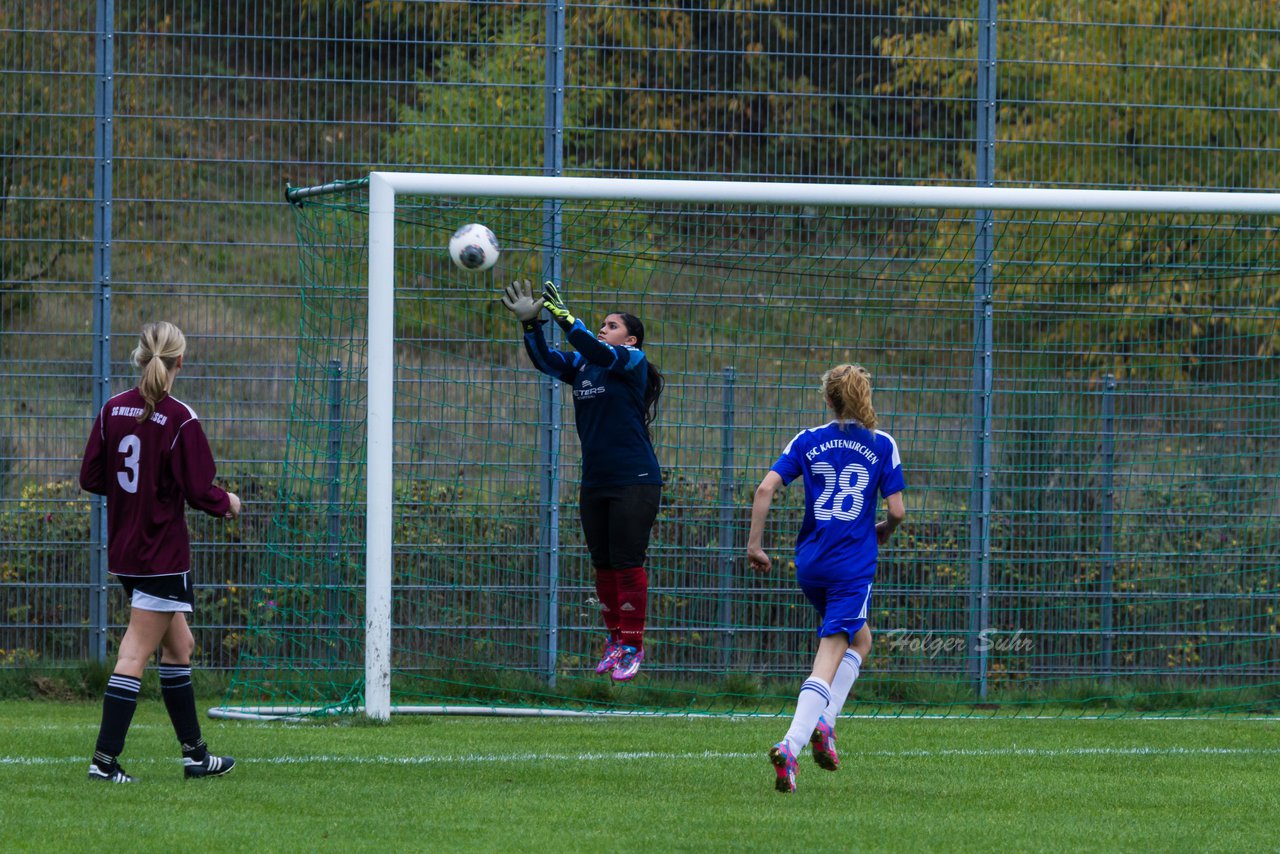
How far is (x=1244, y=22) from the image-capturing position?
35.7 ft

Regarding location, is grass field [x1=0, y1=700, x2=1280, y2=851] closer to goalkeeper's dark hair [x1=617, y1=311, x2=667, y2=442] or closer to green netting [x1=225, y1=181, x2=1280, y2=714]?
green netting [x1=225, y1=181, x2=1280, y2=714]

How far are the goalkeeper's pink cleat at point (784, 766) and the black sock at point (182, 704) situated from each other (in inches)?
92.1

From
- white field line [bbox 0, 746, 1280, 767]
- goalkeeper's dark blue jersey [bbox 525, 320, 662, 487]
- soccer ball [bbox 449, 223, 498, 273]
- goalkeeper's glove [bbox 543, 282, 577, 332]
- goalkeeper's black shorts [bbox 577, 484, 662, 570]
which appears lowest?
white field line [bbox 0, 746, 1280, 767]

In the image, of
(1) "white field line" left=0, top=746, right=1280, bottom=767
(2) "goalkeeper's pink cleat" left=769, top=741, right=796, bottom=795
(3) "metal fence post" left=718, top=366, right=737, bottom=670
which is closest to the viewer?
(2) "goalkeeper's pink cleat" left=769, top=741, right=796, bottom=795

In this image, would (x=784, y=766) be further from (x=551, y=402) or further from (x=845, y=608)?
(x=551, y=402)

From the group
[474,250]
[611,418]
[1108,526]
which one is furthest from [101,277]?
[1108,526]

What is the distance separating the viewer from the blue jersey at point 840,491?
259 inches

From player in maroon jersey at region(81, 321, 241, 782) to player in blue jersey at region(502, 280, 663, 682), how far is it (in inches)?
91.2

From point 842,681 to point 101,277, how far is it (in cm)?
577

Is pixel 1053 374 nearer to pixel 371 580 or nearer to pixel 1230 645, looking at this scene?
pixel 1230 645

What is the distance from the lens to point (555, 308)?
780 centimetres

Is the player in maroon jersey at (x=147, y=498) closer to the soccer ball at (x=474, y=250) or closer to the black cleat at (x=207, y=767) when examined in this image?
the black cleat at (x=207, y=767)

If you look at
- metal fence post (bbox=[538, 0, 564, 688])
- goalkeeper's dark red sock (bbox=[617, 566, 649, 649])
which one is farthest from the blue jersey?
metal fence post (bbox=[538, 0, 564, 688])

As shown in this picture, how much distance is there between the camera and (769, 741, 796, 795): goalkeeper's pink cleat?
6258 millimetres
